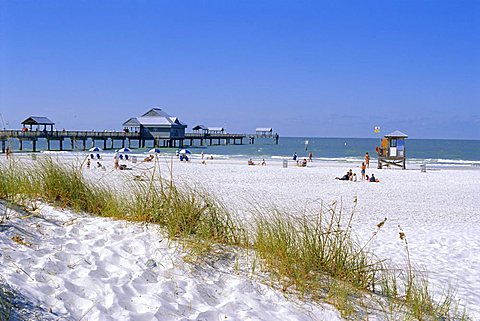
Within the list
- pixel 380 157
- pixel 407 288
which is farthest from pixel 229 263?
pixel 380 157

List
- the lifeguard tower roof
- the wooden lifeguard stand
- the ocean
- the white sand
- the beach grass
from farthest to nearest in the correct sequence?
the ocean, the wooden lifeguard stand, the lifeguard tower roof, the white sand, the beach grass

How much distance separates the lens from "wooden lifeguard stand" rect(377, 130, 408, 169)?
113ft

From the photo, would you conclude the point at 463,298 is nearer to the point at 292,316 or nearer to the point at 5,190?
the point at 292,316

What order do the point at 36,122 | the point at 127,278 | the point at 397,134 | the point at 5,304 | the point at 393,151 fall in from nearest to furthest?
the point at 5,304 < the point at 127,278 < the point at 397,134 < the point at 393,151 < the point at 36,122

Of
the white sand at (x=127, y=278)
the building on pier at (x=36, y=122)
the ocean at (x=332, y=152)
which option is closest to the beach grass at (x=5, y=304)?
the white sand at (x=127, y=278)

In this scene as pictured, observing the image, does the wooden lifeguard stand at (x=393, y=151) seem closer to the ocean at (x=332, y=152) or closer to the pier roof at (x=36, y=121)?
the ocean at (x=332, y=152)

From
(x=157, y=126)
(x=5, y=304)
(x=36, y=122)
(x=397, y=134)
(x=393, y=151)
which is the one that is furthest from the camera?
(x=157, y=126)

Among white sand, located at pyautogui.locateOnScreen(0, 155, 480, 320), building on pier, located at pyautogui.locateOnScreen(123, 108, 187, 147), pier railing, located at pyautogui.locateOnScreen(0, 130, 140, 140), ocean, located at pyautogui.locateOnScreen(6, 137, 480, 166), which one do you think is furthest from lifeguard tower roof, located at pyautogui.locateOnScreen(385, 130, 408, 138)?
building on pier, located at pyautogui.locateOnScreen(123, 108, 187, 147)

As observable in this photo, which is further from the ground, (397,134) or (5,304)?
(397,134)

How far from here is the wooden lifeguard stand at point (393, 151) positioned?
34.5m

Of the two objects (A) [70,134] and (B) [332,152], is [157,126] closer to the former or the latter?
(A) [70,134]

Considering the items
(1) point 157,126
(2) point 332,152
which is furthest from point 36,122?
(2) point 332,152

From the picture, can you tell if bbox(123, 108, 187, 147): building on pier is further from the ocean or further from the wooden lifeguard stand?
the wooden lifeguard stand

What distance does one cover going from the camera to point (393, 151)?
35000mm
